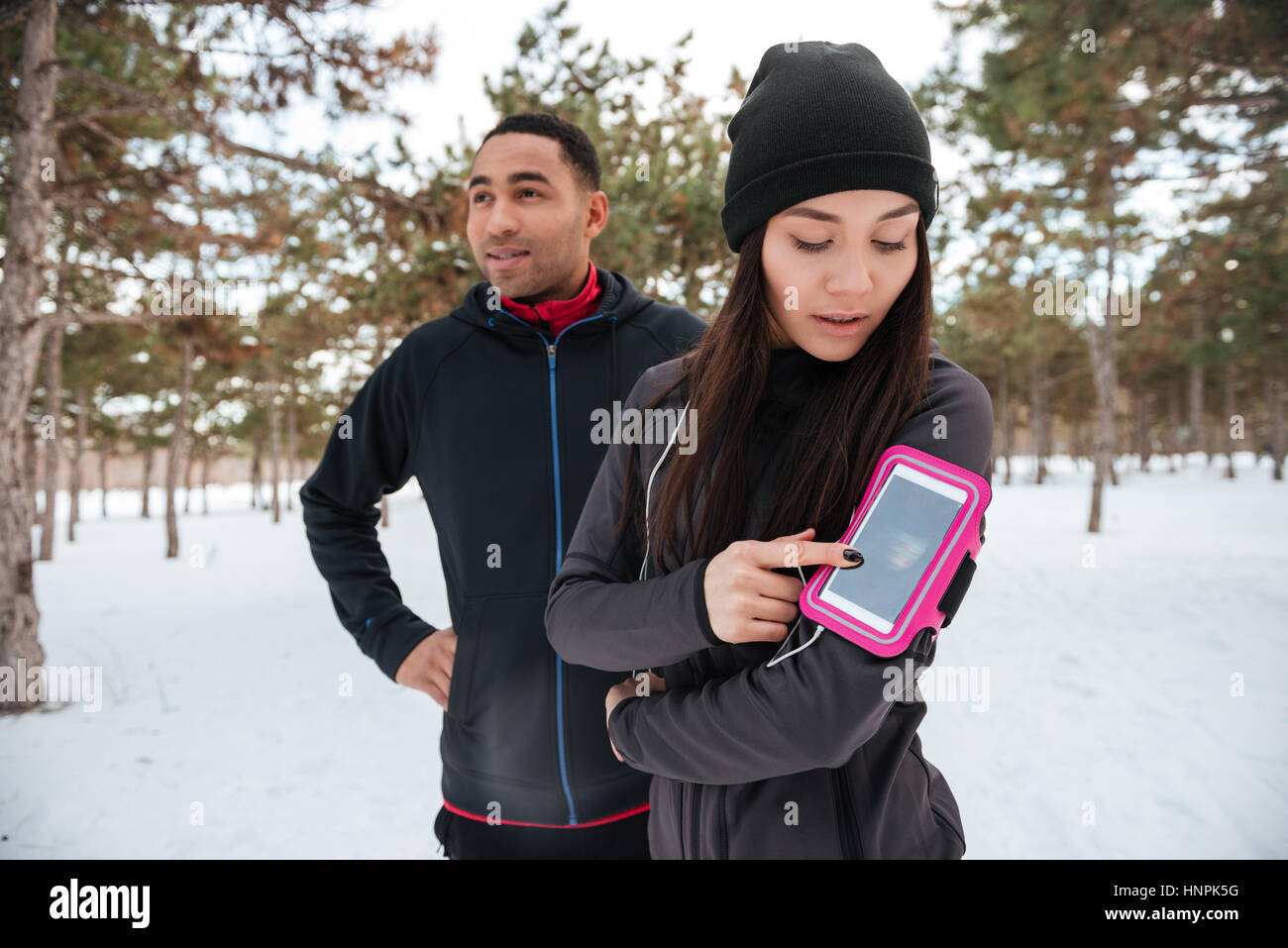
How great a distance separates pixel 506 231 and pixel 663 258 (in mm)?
6011

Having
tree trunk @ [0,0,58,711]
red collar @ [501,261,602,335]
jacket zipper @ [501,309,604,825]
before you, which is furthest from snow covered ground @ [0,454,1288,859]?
red collar @ [501,261,602,335]

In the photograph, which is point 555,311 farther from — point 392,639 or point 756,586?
point 756,586

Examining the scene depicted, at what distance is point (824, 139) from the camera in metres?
1.06

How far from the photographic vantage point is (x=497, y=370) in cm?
198

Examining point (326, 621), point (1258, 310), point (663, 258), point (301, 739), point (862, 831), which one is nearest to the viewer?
point (862, 831)

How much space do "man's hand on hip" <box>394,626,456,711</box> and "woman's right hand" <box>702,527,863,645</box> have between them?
1.15 metres

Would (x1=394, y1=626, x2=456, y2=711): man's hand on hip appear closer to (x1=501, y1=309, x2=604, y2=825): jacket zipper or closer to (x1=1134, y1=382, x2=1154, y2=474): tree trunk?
(x1=501, y1=309, x2=604, y2=825): jacket zipper

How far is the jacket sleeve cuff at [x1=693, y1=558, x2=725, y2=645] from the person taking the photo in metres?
0.96

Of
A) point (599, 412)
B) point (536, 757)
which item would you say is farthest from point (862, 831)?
point (599, 412)

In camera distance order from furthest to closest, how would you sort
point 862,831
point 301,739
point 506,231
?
point 301,739, point 506,231, point 862,831

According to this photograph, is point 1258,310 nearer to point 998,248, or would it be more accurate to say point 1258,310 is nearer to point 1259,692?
point 998,248

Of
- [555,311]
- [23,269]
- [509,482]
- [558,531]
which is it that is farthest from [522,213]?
[23,269]

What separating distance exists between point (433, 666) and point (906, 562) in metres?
1.42

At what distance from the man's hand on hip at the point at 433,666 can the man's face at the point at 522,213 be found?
0.99 meters
